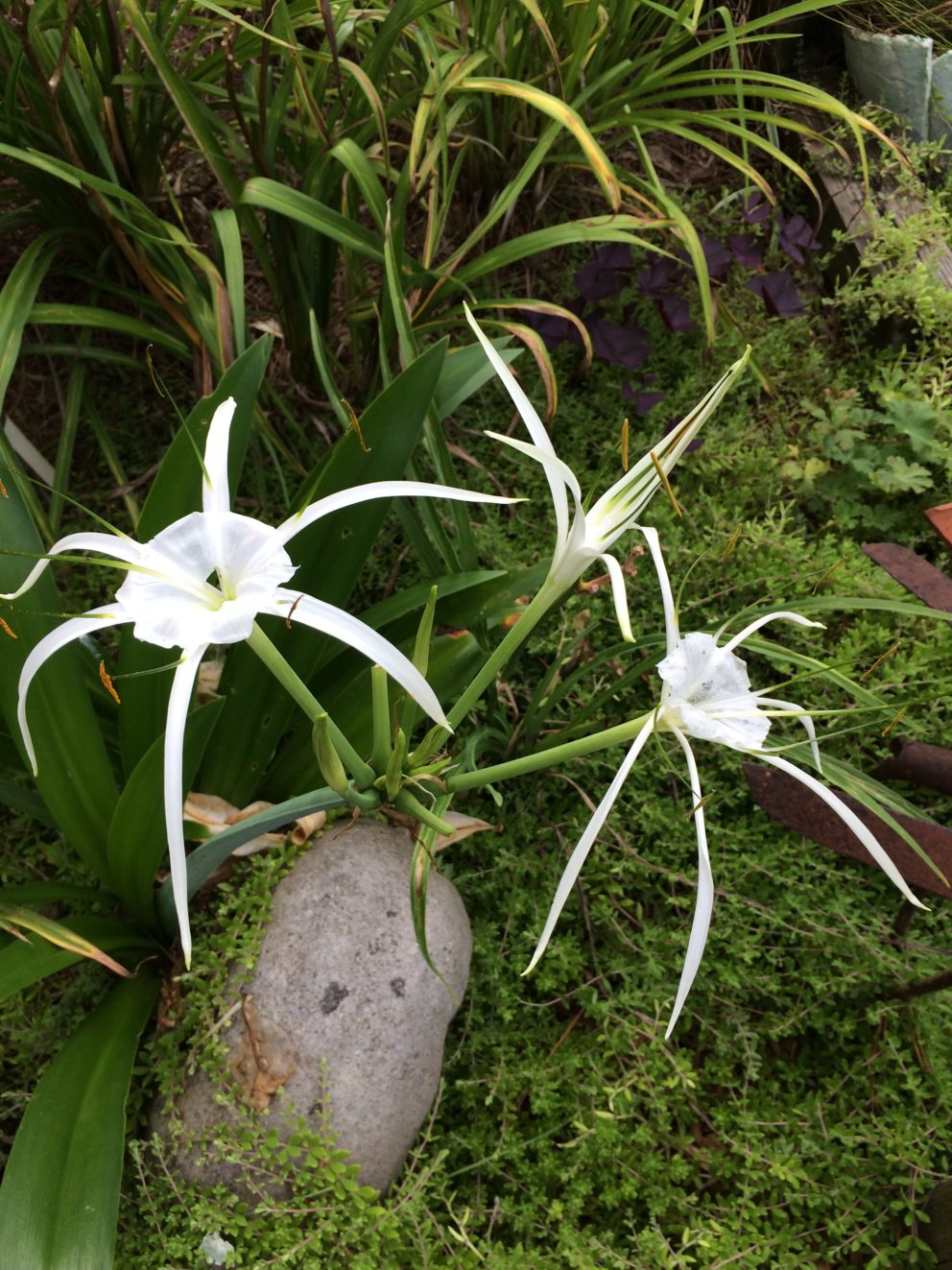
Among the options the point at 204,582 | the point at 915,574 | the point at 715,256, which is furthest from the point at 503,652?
the point at 715,256

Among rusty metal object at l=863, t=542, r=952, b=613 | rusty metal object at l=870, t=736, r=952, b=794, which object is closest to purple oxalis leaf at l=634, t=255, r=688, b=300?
rusty metal object at l=863, t=542, r=952, b=613

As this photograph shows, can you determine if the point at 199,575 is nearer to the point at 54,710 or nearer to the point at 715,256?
the point at 54,710

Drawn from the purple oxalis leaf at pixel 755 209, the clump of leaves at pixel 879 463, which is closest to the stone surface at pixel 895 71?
→ the purple oxalis leaf at pixel 755 209

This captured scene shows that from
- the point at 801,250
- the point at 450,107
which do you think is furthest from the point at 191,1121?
A: the point at 801,250

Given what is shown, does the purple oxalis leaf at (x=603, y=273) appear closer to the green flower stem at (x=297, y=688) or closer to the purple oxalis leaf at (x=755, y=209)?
the purple oxalis leaf at (x=755, y=209)

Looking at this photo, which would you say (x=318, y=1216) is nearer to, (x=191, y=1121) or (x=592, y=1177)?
(x=191, y=1121)
